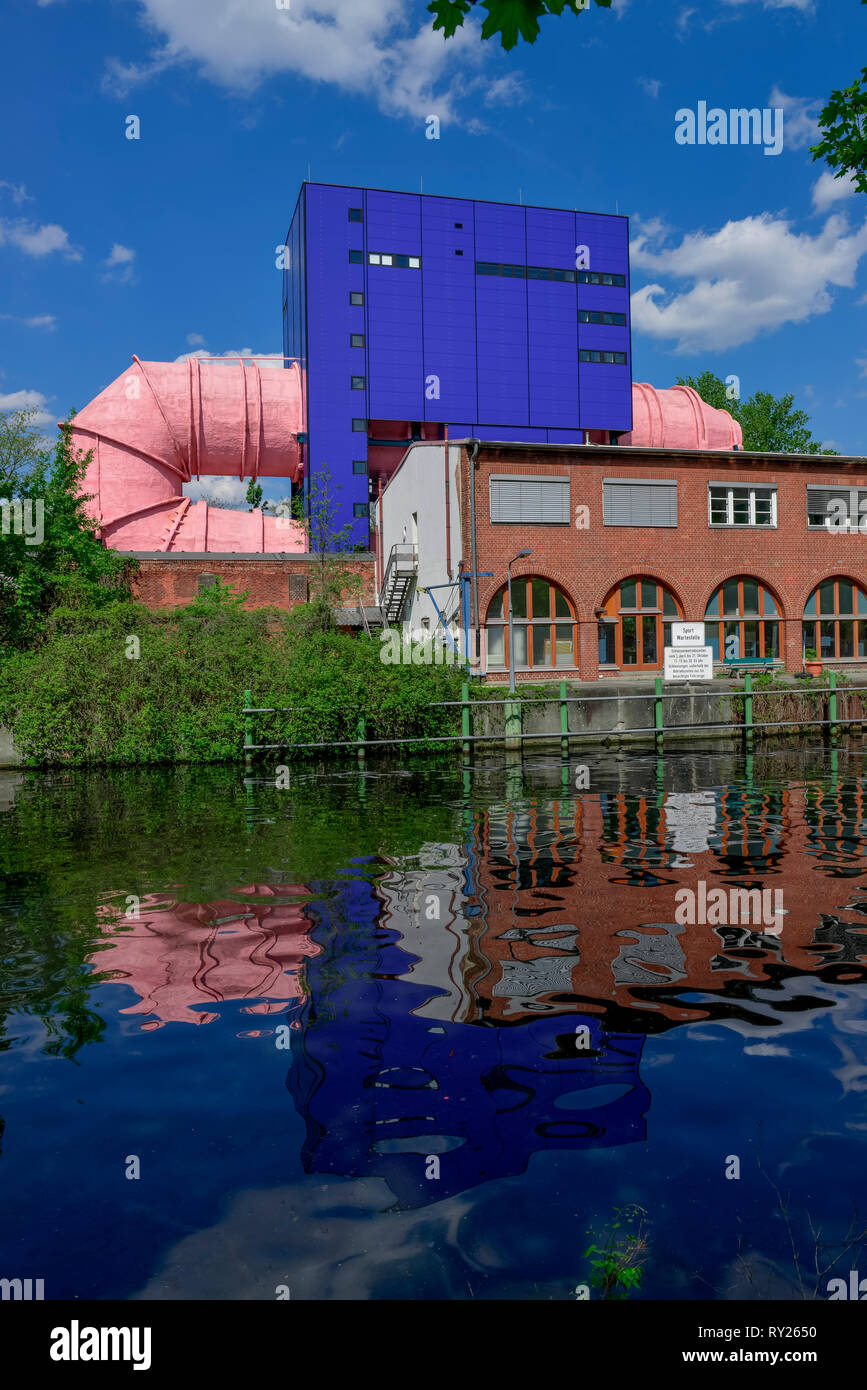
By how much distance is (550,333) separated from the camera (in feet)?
139

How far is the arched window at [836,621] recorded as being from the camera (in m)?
33.0

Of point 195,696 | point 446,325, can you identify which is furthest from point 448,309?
point 195,696

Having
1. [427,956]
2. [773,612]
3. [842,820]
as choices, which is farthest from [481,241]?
[427,956]

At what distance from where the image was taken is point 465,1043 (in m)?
4.98

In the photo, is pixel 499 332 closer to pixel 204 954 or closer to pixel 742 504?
pixel 742 504

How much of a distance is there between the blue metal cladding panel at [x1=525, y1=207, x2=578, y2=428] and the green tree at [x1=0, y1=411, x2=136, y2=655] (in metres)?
20.0

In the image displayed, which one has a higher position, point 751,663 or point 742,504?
point 742,504

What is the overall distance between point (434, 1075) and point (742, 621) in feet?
97.7

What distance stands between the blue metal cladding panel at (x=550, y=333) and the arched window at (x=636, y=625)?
1419cm

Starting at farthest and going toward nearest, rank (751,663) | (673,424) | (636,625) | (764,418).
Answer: (764,418), (673,424), (751,663), (636,625)

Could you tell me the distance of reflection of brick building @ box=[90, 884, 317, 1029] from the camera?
229 inches

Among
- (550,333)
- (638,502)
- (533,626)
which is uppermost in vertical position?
(550,333)
